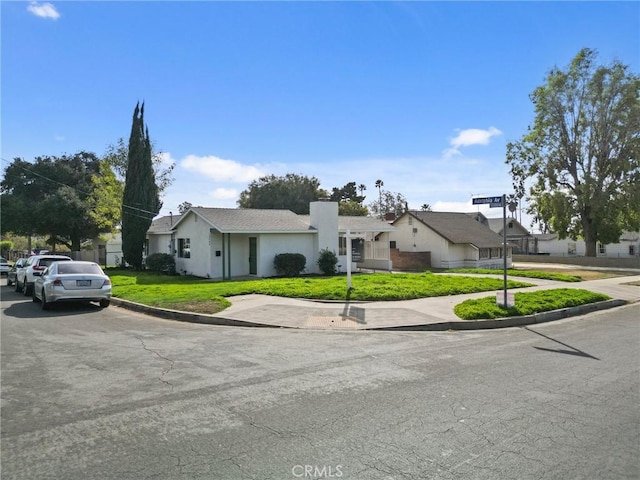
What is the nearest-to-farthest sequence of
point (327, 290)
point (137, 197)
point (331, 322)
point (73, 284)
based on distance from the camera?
point (331, 322) < point (73, 284) < point (327, 290) < point (137, 197)

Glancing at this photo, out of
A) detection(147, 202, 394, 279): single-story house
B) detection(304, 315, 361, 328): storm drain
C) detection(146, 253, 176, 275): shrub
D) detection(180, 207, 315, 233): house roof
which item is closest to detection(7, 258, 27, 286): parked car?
detection(146, 253, 176, 275): shrub

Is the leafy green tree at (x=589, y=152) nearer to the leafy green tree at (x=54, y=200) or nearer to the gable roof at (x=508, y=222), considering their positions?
the gable roof at (x=508, y=222)

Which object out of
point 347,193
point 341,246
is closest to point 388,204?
point 347,193

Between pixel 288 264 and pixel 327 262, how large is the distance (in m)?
2.35

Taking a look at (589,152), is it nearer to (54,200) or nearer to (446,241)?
(446,241)

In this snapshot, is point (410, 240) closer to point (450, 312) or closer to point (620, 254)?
point (450, 312)

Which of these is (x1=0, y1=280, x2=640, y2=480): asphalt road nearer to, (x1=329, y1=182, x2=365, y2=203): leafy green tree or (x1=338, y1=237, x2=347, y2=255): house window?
(x1=338, y1=237, x2=347, y2=255): house window

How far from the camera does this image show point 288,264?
75.9 ft

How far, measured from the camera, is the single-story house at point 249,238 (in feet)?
75.9

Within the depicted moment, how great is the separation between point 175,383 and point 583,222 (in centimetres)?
4394

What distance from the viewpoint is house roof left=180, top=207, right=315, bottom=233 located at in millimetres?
22422

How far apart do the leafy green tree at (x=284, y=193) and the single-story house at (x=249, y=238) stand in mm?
34393

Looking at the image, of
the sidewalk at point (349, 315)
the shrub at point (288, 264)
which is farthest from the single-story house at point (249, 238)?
the sidewalk at point (349, 315)

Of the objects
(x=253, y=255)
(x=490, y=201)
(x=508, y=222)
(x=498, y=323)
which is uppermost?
(x=508, y=222)
